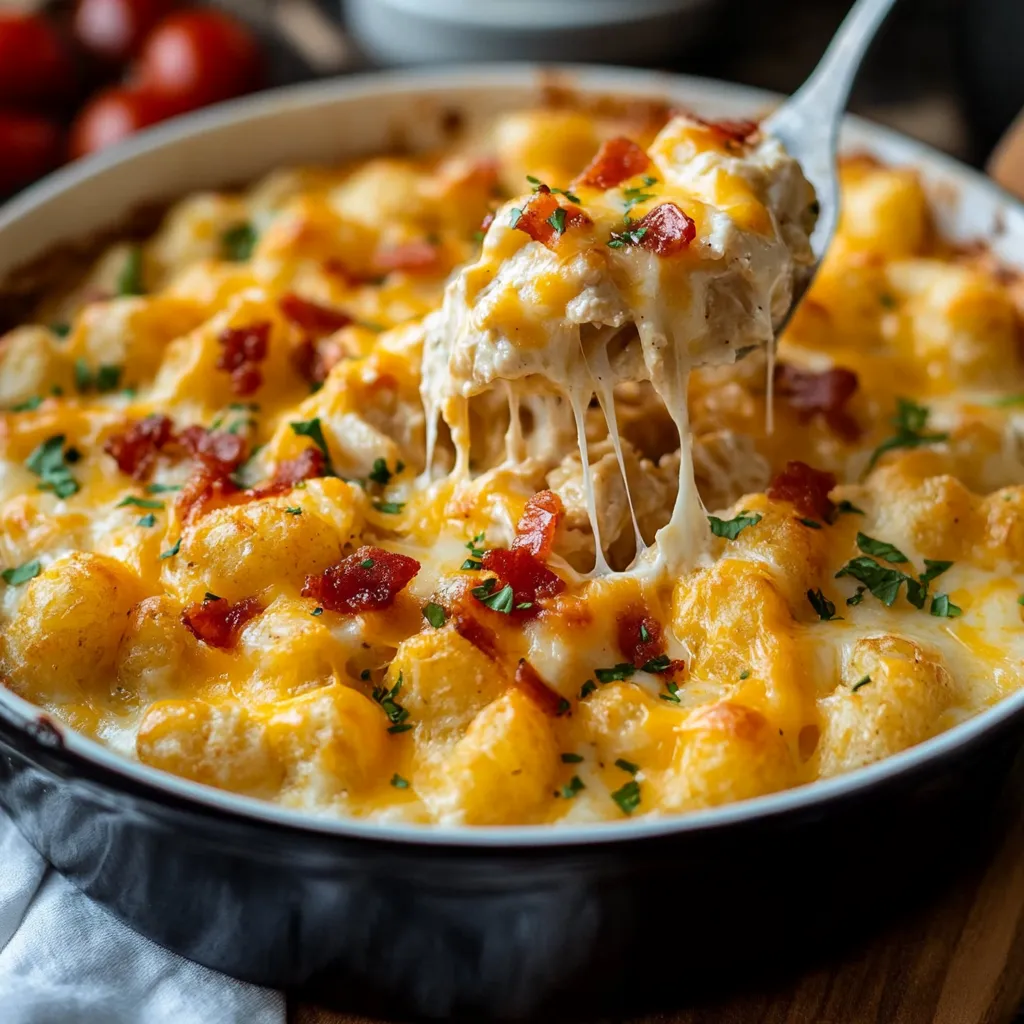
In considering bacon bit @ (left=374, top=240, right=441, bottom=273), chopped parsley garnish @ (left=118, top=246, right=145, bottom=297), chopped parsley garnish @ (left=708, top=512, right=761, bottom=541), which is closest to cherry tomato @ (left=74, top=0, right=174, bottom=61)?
chopped parsley garnish @ (left=118, top=246, right=145, bottom=297)

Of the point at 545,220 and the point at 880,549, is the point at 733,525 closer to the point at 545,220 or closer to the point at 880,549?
the point at 880,549

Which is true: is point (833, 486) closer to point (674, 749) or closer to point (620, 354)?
point (620, 354)

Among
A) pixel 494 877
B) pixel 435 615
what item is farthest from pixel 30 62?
pixel 494 877

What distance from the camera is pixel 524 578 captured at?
287cm

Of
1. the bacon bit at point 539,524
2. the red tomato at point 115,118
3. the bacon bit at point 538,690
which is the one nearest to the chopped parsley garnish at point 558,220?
the bacon bit at point 539,524

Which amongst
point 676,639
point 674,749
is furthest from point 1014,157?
point 674,749

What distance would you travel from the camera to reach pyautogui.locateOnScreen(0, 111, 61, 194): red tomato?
529 centimetres

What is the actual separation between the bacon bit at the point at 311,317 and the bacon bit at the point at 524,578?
1.18 metres

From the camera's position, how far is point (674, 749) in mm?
2623

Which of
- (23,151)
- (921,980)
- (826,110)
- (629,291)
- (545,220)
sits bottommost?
(921,980)

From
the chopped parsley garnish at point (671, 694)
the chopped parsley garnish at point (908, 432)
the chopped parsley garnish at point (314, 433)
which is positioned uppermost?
the chopped parsley garnish at point (314, 433)

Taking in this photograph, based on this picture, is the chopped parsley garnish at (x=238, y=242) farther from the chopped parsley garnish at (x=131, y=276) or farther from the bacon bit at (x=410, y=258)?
the bacon bit at (x=410, y=258)

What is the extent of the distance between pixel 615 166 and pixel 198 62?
3.05 m

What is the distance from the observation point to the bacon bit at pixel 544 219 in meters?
2.87
